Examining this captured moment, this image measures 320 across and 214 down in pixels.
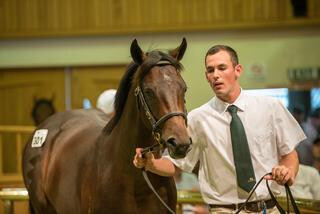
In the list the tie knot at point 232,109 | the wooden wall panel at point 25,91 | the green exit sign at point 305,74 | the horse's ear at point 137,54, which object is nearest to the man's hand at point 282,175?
the tie knot at point 232,109

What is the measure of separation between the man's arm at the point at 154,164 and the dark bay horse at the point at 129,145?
0.07 meters

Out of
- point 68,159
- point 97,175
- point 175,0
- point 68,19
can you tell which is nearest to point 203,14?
point 175,0

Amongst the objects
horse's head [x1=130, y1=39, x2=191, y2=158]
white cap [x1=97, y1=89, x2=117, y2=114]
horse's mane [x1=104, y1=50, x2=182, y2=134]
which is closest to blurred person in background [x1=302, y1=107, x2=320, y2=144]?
white cap [x1=97, y1=89, x2=117, y2=114]

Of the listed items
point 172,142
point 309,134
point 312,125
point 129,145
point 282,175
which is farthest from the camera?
point 312,125

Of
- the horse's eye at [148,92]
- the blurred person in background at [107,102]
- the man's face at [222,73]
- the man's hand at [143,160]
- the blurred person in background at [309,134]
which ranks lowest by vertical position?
the blurred person in background at [309,134]

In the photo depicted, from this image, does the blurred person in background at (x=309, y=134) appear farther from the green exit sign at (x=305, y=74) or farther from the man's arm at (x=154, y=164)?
the man's arm at (x=154, y=164)

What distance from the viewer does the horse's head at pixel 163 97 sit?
3121 mm

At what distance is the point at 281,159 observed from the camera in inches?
141

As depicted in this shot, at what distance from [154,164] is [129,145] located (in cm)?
→ 31

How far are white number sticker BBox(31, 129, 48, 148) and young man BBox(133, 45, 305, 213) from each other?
2239mm

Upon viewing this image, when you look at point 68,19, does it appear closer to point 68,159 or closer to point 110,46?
point 110,46

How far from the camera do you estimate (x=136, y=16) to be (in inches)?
403

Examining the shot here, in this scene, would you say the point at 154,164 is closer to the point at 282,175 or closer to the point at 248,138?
the point at 248,138

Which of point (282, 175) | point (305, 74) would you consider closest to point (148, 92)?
point (282, 175)
